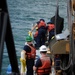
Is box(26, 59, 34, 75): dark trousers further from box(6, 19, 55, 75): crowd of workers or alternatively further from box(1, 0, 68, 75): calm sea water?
box(1, 0, 68, 75): calm sea water

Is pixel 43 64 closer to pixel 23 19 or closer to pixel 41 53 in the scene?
pixel 41 53

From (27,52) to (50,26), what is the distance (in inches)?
127

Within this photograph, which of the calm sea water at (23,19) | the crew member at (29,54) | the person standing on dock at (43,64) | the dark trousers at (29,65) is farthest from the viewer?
the calm sea water at (23,19)

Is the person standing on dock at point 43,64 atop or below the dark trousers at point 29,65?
atop

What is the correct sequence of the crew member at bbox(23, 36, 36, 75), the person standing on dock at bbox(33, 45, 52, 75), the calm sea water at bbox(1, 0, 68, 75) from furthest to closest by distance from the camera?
the calm sea water at bbox(1, 0, 68, 75)
the crew member at bbox(23, 36, 36, 75)
the person standing on dock at bbox(33, 45, 52, 75)

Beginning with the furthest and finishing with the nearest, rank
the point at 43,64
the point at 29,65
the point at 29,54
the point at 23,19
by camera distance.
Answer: the point at 23,19
the point at 29,65
the point at 29,54
the point at 43,64

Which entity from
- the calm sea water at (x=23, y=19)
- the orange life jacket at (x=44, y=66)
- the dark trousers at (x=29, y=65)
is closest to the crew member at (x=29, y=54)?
the dark trousers at (x=29, y=65)

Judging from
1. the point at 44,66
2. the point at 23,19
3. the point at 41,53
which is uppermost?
the point at 41,53

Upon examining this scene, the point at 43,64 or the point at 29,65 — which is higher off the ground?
the point at 43,64

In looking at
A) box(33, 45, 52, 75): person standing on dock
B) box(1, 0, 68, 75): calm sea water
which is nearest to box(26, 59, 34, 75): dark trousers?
box(33, 45, 52, 75): person standing on dock

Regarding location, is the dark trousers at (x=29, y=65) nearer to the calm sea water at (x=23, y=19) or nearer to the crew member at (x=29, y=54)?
the crew member at (x=29, y=54)

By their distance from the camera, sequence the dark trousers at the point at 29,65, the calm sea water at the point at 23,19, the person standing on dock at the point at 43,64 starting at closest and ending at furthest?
the person standing on dock at the point at 43,64, the dark trousers at the point at 29,65, the calm sea water at the point at 23,19

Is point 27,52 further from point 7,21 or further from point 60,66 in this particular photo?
point 7,21

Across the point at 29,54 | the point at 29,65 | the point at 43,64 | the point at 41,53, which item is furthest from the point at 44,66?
the point at 29,65
